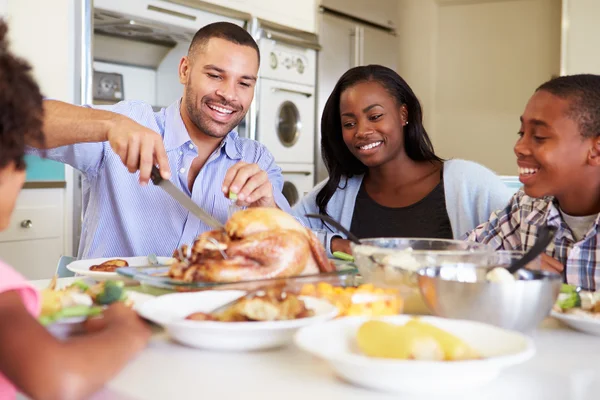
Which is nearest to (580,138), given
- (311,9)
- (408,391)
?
(408,391)

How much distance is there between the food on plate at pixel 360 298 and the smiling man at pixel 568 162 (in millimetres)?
677

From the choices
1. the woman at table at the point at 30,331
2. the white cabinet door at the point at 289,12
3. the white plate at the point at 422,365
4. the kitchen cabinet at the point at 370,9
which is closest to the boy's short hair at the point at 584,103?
the white plate at the point at 422,365

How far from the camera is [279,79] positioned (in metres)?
3.98

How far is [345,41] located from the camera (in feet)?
14.6

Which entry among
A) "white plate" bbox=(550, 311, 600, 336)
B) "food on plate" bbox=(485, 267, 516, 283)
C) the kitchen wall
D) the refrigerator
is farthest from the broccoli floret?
the kitchen wall

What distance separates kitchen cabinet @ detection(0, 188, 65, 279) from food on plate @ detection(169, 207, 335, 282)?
182 centimetres

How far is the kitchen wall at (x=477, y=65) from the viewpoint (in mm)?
5305

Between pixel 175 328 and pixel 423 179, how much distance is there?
1.57m

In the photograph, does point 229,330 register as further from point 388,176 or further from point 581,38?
point 581,38

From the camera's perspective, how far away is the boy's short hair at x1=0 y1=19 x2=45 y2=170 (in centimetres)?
76

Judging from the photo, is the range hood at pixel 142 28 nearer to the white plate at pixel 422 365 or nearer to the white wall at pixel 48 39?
the white wall at pixel 48 39

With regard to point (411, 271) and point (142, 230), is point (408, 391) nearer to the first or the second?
point (411, 271)

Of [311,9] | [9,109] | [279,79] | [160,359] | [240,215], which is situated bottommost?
[160,359]

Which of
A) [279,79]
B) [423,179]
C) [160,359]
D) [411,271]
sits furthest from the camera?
[279,79]
